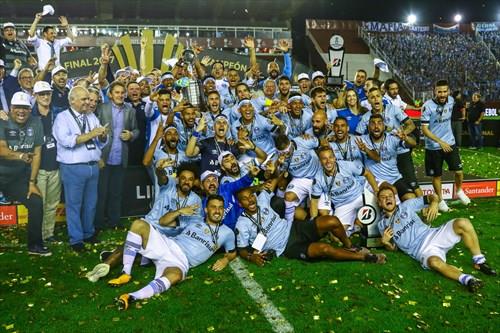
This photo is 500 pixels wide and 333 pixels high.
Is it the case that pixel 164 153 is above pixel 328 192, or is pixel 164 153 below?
above

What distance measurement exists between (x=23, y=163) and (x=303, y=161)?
3.84 m

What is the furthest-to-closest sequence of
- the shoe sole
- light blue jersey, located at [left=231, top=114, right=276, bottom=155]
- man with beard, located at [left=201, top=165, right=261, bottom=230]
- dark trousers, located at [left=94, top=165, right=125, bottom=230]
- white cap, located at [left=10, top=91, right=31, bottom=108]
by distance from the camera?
light blue jersey, located at [left=231, top=114, right=276, bottom=155] → dark trousers, located at [left=94, top=165, right=125, bottom=230] → white cap, located at [left=10, top=91, right=31, bottom=108] → man with beard, located at [left=201, top=165, right=261, bottom=230] → the shoe sole

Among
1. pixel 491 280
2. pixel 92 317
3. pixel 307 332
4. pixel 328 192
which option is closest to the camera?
pixel 307 332

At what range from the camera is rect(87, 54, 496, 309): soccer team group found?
5668mm

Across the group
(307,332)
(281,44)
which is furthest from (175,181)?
(281,44)

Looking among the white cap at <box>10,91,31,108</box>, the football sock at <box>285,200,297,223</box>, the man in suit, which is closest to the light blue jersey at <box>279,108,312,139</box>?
the football sock at <box>285,200,297,223</box>

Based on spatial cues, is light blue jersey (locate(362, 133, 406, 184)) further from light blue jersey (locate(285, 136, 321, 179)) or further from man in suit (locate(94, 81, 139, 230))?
man in suit (locate(94, 81, 139, 230))

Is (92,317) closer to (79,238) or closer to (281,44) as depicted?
(79,238)

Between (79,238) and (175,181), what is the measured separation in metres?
1.49

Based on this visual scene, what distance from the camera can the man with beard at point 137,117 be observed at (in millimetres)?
8008

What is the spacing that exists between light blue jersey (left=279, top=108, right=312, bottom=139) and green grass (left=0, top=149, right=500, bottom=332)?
7.87 feet

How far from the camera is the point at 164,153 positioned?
7027 millimetres

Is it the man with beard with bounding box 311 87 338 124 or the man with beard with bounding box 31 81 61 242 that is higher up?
the man with beard with bounding box 311 87 338 124

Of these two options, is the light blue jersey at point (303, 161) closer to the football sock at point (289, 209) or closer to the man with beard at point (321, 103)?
the football sock at point (289, 209)
